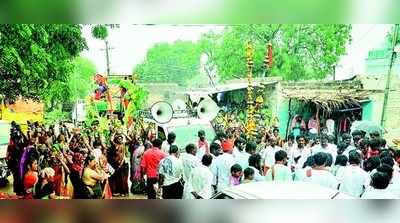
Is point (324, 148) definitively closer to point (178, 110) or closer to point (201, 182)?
point (201, 182)

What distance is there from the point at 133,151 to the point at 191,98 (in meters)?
0.68

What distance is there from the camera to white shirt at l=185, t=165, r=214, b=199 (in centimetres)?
461

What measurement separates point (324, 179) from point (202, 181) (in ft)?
3.40

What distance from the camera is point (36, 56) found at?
4688mm

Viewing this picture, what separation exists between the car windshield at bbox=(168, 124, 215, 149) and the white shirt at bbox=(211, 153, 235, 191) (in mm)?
198

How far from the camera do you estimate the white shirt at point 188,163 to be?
4.65m

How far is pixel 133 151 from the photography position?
4719 mm

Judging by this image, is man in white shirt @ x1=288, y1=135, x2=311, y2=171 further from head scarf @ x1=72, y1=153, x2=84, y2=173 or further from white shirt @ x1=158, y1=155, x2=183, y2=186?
head scarf @ x1=72, y1=153, x2=84, y2=173

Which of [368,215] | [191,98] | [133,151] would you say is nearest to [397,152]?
[368,215]

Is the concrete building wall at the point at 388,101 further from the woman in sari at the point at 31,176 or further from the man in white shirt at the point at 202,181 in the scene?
the woman in sari at the point at 31,176

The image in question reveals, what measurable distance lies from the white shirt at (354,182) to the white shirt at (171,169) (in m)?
1.38

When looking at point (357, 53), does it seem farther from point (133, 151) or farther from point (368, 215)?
point (133, 151)

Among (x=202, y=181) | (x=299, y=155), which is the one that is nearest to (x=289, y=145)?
(x=299, y=155)

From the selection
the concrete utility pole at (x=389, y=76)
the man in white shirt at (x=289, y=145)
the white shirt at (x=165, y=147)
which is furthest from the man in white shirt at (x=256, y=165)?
the concrete utility pole at (x=389, y=76)
